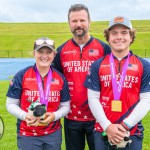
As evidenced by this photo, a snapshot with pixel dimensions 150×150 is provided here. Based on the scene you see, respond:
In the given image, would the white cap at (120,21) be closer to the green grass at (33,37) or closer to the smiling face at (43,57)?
the smiling face at (43,57)

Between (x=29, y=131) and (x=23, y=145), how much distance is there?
190 millimetres

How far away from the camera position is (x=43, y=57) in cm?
399

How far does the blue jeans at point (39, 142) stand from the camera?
3.99 m

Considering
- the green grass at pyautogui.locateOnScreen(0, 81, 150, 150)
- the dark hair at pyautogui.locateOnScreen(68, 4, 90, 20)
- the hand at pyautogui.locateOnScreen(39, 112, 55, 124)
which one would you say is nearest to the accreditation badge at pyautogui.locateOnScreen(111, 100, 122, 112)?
the hand at pyautogui.locateOnScreen(39, 112, 55, 124)

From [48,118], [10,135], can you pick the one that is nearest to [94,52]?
[48,118]

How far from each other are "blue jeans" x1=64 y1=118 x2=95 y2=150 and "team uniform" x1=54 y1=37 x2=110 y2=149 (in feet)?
0.05

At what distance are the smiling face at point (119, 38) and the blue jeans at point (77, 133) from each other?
134 cm

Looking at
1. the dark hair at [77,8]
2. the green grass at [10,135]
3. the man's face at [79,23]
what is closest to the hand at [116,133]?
the man's face at [79,23]

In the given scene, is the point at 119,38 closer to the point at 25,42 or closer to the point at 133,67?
the point at 133,67

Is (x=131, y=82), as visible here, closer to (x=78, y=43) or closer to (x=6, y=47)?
(x=78, y=43)

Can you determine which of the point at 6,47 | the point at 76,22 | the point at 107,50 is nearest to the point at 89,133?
the point at 107,50

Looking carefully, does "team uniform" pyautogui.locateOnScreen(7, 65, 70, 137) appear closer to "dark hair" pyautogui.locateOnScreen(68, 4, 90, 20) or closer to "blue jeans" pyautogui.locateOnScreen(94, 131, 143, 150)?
"blue jeans" pyautogui.locateOnScreen(94, 131, 143, 150)

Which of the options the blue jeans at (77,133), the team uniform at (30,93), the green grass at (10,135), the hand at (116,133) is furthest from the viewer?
the green grass at (10,135)

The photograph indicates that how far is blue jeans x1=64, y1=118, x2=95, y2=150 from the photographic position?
15.1 feet
